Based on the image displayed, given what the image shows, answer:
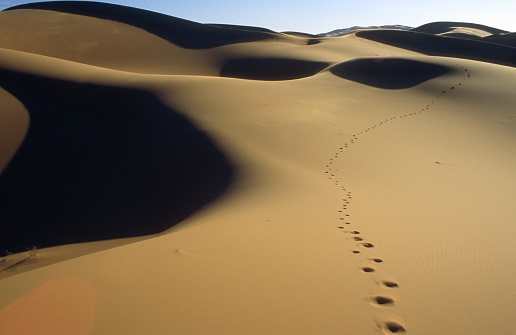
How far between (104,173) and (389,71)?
599 inches

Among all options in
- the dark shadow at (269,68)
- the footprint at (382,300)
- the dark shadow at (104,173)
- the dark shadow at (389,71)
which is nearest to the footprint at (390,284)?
the footprint at (382,300)

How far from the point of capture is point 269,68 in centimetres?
2744

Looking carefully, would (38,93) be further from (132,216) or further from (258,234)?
(258,234)

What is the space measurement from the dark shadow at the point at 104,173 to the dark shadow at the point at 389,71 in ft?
34.4

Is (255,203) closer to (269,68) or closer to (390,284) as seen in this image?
(390,284)

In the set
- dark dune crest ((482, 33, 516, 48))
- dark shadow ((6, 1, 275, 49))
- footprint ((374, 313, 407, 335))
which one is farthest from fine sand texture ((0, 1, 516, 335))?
dark dune crest ((482, 33, 516, 48))

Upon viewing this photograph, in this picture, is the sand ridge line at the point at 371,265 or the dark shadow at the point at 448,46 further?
the dark shadow at the point at 448,46

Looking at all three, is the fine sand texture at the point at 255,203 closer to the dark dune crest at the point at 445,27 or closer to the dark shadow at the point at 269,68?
the dark shadow at the point at 269,68

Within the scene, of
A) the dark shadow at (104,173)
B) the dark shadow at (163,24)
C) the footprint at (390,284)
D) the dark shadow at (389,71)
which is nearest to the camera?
the footprint at (390,284)

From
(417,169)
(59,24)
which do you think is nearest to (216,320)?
(417,169)

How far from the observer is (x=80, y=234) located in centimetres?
636

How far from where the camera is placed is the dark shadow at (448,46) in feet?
113

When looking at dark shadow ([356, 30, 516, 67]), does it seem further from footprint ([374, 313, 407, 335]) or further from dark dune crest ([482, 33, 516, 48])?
footprint ([374, 313, 407, 335])

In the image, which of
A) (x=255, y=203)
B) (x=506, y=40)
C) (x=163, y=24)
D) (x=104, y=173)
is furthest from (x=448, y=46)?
(x=255, y=203)
